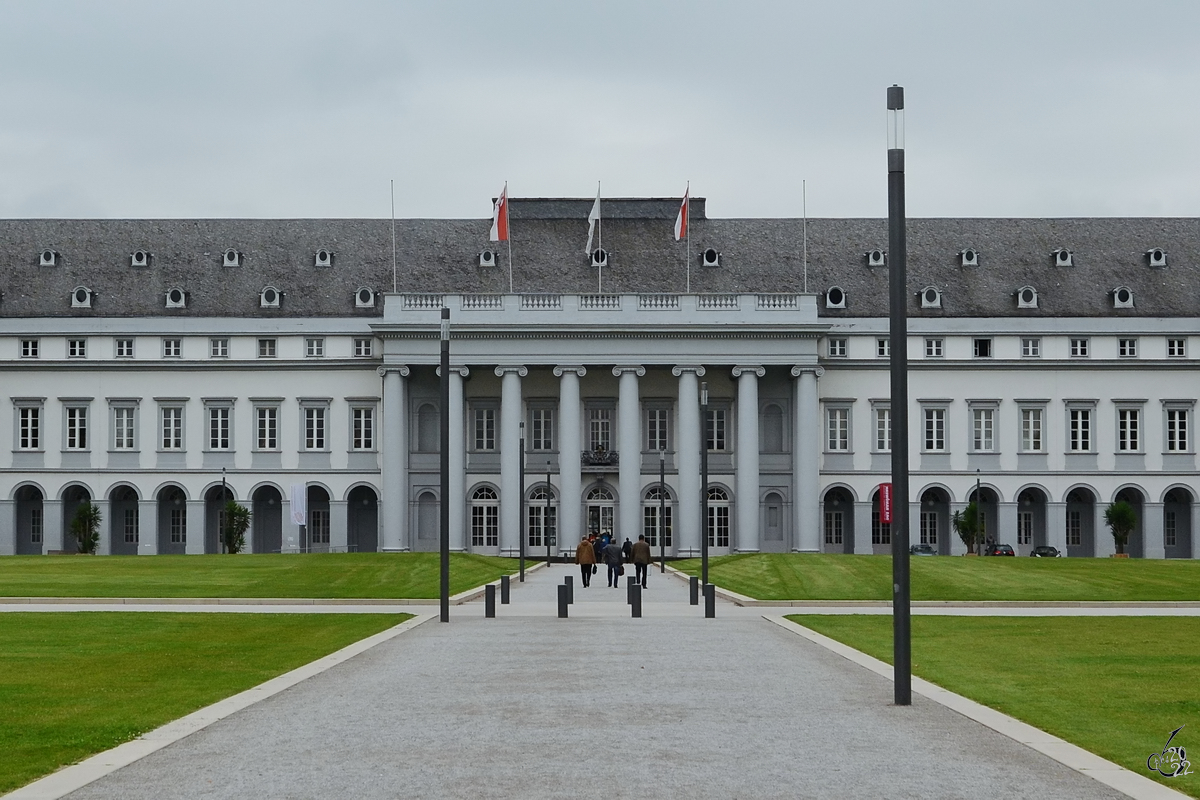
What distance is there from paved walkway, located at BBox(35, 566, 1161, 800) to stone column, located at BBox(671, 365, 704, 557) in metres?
59.4

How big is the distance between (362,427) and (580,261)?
15.0 m

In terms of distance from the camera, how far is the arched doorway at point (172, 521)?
290ft

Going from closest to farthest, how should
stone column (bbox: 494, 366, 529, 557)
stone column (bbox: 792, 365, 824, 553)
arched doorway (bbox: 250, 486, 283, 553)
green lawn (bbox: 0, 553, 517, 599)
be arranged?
green lawn (bbox: 0, 553, 517, 599), stone column (bbox: 494, 366, 529, 557), stone column (bbox: 792, 365, 824, 553), arched doorway (bbox: 250, 486, 283, 553)

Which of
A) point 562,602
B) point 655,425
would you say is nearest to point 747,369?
point 655,425

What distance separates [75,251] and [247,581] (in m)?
48.7

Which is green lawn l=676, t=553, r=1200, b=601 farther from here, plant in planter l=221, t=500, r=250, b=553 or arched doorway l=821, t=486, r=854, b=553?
plant in planter l=221, t=500, r=250, b=553

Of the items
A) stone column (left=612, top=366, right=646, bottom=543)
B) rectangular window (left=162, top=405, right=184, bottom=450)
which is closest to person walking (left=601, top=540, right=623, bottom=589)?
stone column (left=612, top=366, right=646, bottom=543)

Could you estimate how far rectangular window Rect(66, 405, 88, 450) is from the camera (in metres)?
87.8

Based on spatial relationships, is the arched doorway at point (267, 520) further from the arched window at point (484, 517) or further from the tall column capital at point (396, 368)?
the arched window at point (484, 517)

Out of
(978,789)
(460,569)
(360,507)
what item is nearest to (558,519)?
(360,507)

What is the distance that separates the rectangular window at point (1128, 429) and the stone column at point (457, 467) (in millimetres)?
34528

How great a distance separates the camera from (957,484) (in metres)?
87.6

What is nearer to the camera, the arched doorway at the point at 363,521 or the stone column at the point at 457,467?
the stone column at the point at 457,467

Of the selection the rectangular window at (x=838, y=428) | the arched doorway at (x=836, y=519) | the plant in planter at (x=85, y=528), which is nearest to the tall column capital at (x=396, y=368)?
the plant in planter at (x=85, y=528)
